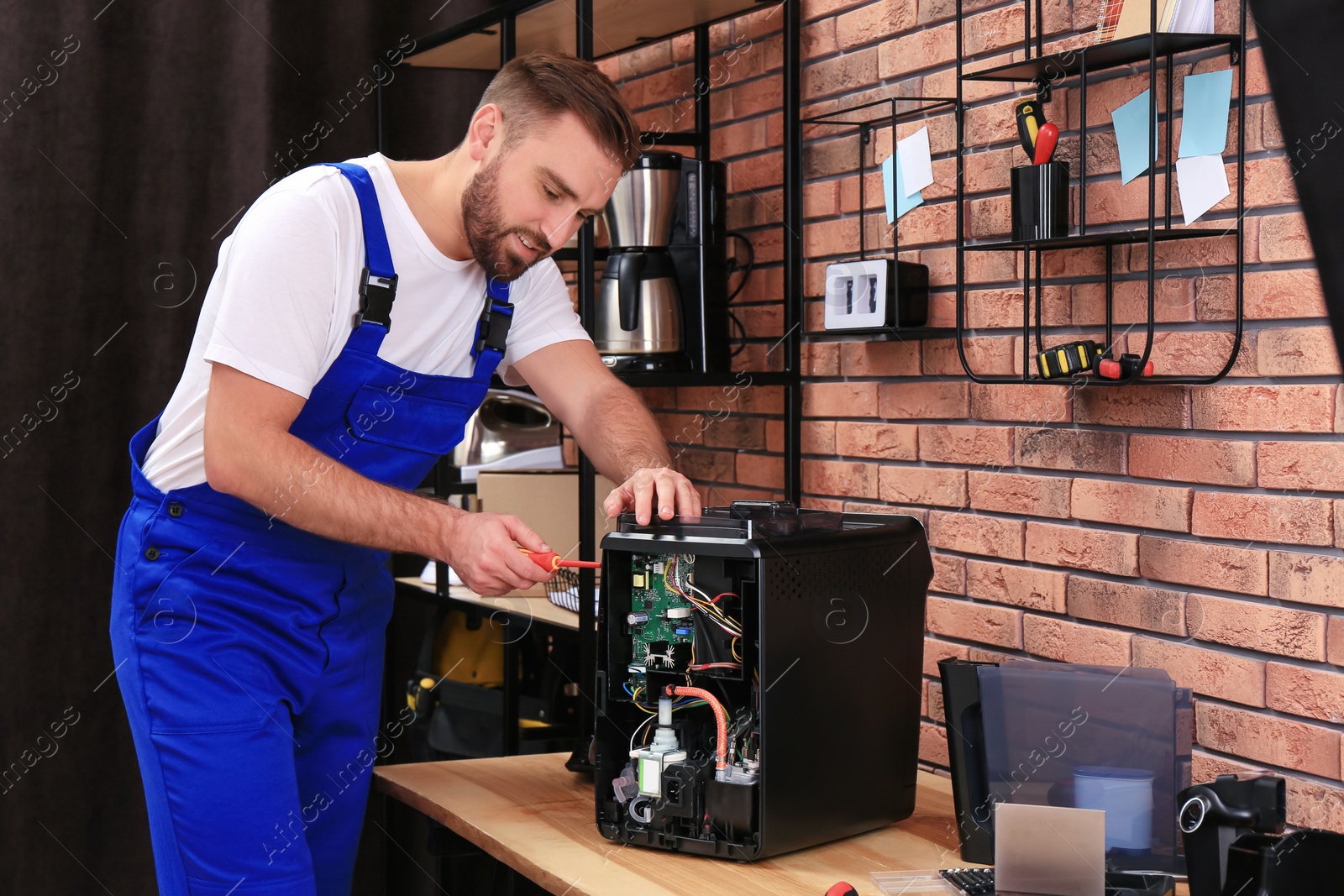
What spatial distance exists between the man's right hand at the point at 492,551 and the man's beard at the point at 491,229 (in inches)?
15.1

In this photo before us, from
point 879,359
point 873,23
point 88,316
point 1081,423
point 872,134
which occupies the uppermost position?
point 873,23

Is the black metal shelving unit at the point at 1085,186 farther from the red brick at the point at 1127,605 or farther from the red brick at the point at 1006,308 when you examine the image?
the red brick at the point at 1127,605

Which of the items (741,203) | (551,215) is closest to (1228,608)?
(551,215)

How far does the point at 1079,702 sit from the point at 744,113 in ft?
4.61

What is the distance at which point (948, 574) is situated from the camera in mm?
1867

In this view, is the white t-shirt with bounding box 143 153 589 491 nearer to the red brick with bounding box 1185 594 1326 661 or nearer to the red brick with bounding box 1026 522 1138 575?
the red brick with bounding box 1026 522 1138 575

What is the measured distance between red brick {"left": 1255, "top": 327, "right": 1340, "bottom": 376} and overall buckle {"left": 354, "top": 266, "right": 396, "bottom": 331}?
105 cm

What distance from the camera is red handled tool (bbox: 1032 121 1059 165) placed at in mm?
1540

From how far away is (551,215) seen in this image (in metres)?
1.63

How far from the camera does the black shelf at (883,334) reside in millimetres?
1838

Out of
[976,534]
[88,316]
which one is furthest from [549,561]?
[88,316]

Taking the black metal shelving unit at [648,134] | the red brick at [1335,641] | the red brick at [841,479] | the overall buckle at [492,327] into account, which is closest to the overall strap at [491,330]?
the overall buckle at [492,327]

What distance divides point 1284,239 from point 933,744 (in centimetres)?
90

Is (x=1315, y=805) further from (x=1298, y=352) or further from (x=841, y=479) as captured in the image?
(x=841, y=479)
